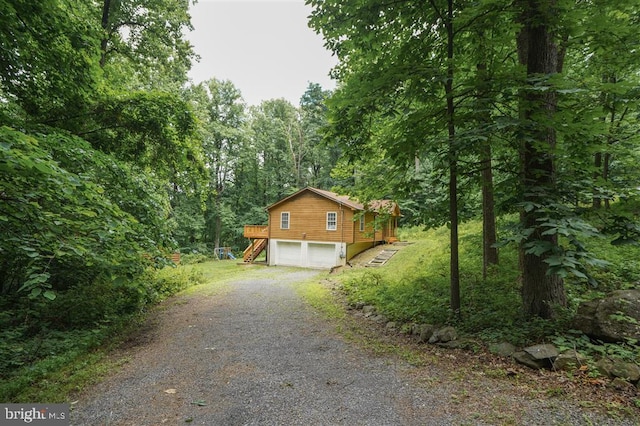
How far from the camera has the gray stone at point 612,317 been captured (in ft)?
11.4

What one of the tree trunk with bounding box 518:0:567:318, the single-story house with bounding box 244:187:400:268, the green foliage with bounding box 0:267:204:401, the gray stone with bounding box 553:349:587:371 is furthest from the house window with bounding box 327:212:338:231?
the gray stone with bounding box 553:349:587:371

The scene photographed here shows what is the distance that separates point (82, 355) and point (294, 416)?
12.8 feet

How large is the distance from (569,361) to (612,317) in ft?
2.68

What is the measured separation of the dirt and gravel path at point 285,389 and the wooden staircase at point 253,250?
15745 mm

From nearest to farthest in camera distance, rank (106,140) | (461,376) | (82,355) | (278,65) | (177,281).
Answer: (461,376) → (82,355) → (106,140) → (177,281) → (278,65)

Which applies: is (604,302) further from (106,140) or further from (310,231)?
(310,231)

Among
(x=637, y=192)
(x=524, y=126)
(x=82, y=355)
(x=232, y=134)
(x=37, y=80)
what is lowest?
(x=82, y=355)

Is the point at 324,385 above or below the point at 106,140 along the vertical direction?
below

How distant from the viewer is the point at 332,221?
1773 centimetres

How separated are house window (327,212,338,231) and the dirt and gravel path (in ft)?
39.5

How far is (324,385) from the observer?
357 centimetres

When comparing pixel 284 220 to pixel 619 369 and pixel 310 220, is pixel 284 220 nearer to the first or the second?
pixel 310 220

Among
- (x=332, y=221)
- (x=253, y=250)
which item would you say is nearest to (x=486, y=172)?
(x=332, y=221)

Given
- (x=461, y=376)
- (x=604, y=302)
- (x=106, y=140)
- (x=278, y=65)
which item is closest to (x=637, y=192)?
(x=604, y=302)
